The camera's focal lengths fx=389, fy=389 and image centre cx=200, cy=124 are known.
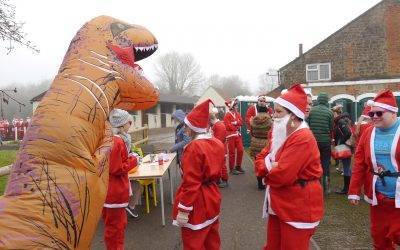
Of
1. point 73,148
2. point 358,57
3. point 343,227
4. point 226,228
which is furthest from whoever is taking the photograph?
point 358,57

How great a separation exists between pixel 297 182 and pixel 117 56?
1937 millimetres

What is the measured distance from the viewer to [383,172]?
12.5 ft

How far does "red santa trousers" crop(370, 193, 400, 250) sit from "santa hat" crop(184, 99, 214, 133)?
185 cm

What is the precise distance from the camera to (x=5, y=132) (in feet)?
108

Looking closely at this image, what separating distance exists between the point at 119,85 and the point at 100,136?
327mm

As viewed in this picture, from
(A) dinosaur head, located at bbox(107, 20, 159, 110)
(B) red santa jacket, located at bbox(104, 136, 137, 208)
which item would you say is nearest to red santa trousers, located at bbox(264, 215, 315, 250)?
(A) dinosaur head, located at bbox(107, 20, 159, 110)

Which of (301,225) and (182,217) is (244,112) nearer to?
(182,217)

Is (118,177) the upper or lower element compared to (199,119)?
lower

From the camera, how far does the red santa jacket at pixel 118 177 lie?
4.45 m

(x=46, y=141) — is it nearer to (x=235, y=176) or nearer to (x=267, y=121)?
(x=267, y=121)

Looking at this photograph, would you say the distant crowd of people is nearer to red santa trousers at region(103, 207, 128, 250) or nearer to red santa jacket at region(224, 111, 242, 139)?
red santa trousers at region(103, 207, 128, 250)

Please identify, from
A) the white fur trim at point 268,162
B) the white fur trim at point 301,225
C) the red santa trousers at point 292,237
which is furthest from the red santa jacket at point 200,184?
the white fur trim at point 301,225

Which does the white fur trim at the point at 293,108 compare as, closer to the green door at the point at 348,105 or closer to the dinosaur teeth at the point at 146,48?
the dinosaur teeth at the point at 146,48

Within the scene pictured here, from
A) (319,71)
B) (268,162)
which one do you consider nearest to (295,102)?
(268,162)
